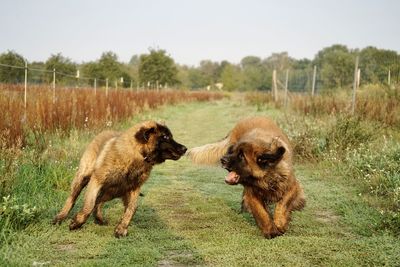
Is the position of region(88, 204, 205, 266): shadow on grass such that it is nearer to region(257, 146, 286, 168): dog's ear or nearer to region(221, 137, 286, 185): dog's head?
region(221, 137, 286, 185): dog's head

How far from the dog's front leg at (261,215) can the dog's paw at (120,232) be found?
1517mm

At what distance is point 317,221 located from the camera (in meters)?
6.14

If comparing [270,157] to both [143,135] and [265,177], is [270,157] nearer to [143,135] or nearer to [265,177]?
[265,177]

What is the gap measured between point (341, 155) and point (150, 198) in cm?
486

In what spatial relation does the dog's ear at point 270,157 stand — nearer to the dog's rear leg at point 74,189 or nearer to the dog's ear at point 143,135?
the dog's ear at point 143,135

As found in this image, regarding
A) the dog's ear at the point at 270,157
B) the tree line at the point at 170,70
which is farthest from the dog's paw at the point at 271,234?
the tree line at the point at 170,70

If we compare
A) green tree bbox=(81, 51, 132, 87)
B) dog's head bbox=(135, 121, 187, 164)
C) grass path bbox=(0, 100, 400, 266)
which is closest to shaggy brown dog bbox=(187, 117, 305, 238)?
grass path bbox=(0, 100, 400, 266)

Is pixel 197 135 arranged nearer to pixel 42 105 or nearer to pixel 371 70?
pixel 42 105

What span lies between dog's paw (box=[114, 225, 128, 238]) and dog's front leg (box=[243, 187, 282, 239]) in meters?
1.52

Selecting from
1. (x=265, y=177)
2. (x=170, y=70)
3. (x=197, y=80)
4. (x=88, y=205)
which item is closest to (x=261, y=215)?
(x=265, y=177)

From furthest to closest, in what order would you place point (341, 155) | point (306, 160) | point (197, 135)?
point (197, 135) → point (306, 160) → point (341, 155)

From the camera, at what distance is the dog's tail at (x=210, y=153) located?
693 centimetres

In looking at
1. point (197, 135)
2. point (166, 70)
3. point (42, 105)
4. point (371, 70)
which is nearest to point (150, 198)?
point (42, 105)

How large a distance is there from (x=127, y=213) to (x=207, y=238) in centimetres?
100
